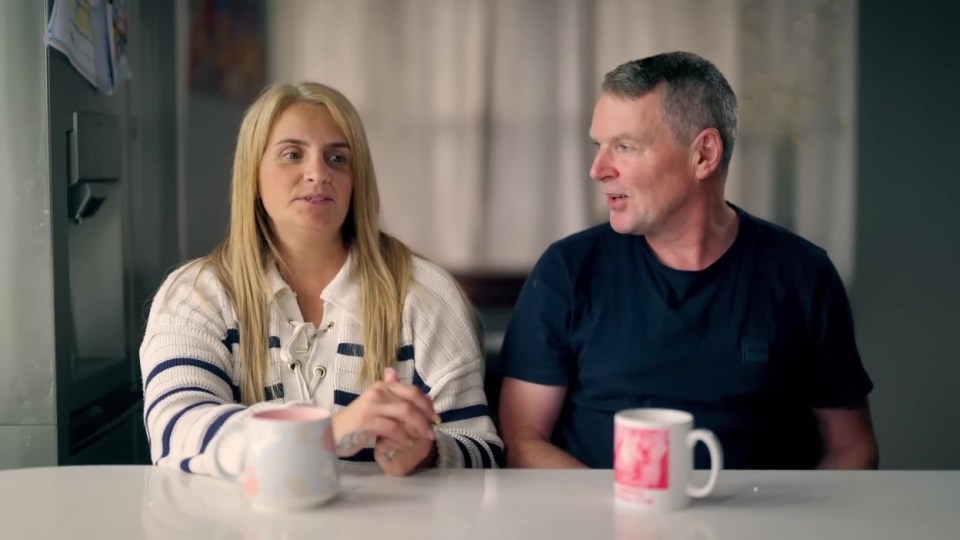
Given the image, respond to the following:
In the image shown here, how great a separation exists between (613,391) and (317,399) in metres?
0.47

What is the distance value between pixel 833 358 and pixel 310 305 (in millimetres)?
848

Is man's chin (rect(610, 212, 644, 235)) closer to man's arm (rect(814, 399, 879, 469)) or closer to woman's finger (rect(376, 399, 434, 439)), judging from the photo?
man's arm (rect(814, 399, 879, 469))

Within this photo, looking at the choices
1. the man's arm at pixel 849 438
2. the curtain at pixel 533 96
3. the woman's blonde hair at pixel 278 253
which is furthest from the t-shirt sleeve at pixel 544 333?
the curtain at pixel 533 96

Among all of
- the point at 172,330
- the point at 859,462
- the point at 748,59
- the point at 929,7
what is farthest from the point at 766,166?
the point at 172,330

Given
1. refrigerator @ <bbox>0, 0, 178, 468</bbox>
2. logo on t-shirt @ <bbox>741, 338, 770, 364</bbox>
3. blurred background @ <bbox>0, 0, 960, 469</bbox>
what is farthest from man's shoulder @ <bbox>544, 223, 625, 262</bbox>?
blurred background @ <bbox>0, 0, 960, 469</bbox>

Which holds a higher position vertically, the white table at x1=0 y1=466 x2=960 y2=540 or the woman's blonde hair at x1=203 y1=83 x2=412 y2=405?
the woman's blonde hair at x1=203 y1=83 x2=412 y2=405

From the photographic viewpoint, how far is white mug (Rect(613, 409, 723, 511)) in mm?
1040

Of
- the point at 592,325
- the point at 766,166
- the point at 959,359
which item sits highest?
the point at 766,166

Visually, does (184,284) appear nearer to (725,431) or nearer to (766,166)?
(725,431)

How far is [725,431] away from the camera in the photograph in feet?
5.41

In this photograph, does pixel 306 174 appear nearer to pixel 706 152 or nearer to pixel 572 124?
pixel 706 152

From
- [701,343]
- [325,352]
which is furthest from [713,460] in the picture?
[325,352]

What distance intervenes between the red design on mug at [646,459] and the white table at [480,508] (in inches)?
1.3

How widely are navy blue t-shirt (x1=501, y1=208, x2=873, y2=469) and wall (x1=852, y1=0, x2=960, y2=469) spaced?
1.58 m
